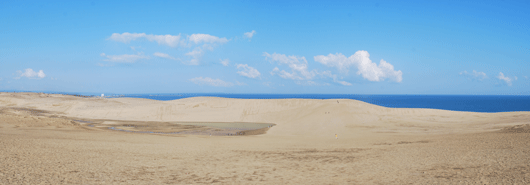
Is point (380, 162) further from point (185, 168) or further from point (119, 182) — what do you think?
point (119, 182)

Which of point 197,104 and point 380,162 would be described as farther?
point 197,104

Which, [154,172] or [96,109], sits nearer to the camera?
[154,172]

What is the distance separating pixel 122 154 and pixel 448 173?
14180 millimetres

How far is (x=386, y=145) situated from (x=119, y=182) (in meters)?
14.4

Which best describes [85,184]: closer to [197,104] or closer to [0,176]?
[0,176]

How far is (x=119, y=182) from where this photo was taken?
1006 centimetres

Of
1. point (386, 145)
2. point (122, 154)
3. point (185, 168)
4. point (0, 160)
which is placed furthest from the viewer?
point (386, 145)

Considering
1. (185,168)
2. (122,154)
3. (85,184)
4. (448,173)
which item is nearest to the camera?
(85,184)

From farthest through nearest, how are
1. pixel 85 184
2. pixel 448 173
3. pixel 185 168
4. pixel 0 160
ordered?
pixel 185 168, pixel 0 160, pixel 448 173, pixel 85 184

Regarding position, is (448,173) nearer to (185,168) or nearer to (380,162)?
(380,162)

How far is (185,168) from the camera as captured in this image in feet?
40.7

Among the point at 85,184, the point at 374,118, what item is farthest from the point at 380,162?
the point at 374,118

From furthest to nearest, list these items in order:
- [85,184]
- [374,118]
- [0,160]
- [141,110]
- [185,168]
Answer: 1. [141,110]
2. [374,118]
3. [185,168]
4. [0,160]
5. [85,184]

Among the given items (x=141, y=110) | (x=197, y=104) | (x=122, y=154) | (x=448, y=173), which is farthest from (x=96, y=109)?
(x=448, y=173)
